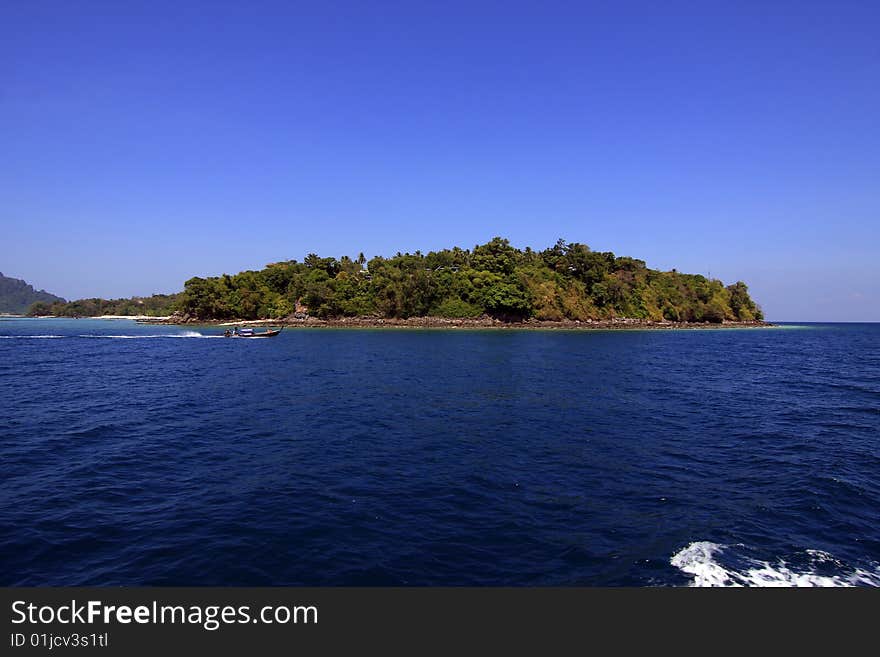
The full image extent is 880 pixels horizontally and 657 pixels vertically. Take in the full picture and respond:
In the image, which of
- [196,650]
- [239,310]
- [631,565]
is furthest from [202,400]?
[239,310]

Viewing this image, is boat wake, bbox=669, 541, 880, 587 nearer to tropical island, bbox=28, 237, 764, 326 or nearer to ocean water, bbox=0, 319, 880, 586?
ocean water, bbox=0, 319, 880, 586

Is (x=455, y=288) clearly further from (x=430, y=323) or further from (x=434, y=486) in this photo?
(x=434, y=486)

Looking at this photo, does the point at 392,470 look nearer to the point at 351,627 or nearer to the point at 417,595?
the point at 417,595

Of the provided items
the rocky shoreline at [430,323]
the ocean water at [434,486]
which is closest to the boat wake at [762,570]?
the ocean water at [434,486]

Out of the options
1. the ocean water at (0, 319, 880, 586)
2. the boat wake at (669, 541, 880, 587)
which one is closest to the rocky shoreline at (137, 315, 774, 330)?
the ocean water at (0, 319, 880, 586)

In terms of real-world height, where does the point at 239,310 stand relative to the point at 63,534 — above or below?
above

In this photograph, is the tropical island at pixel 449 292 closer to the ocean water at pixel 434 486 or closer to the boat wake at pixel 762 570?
the ocean water at pixel 434 486

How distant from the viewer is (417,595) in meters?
9.97

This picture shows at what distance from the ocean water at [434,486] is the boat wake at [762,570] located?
63 mm

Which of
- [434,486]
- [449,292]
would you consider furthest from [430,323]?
[434,486]

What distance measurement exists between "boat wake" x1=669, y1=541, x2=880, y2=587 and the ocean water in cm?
6

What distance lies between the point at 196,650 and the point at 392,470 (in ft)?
38.4

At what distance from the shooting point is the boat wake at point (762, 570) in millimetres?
11578

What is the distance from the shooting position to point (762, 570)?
39.7 feet
